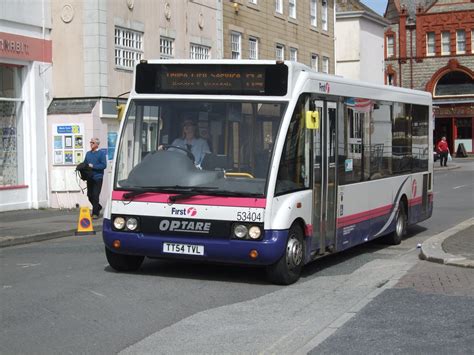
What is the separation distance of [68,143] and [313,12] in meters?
19.9

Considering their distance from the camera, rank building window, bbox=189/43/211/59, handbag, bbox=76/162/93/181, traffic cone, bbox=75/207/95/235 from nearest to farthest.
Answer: traffic cone, bbox=75/207/95/235 < handbag, bbox=76/162/93/181 < building window, bbox=189/43/211/59

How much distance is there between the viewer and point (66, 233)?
50.6 ft

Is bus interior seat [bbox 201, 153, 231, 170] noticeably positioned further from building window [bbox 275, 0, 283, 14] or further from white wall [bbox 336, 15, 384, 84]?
white wall [bbox 336, 15, 384, 84]

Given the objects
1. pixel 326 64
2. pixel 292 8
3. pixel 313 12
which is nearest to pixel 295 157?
pixel 292 8

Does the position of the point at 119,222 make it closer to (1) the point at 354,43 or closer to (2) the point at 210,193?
(2) the point at 210,193

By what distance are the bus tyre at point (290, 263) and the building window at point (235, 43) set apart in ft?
67.3

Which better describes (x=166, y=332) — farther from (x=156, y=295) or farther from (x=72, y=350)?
(x=156, y=295)

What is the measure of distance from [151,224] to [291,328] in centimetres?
273

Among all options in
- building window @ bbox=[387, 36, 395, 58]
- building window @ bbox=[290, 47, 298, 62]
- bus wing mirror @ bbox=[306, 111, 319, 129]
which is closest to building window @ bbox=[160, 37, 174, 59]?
building window @ bbox=[290, 47, 298, 62]

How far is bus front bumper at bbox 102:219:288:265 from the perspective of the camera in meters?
8.95

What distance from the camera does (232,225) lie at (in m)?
8.99

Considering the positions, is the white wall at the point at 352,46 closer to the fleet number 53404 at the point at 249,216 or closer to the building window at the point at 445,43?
the building window at the point at 445,43

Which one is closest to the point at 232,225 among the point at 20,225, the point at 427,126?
the point at 427,126

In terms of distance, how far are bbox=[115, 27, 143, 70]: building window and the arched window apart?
4742 cm
